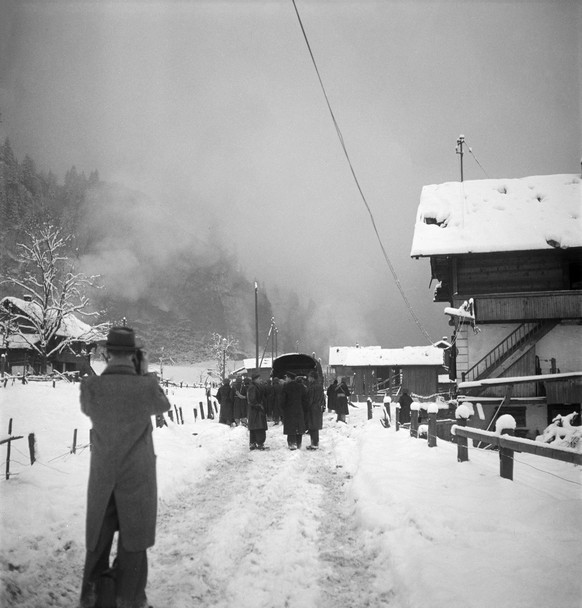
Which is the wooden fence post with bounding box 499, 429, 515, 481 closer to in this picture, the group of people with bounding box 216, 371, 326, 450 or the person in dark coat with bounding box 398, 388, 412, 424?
the group of people with bounding box 216, 371, 326, 450

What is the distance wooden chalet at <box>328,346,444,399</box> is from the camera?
43.8 meters

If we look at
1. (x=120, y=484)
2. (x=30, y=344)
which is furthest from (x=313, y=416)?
(x=30, y=344)

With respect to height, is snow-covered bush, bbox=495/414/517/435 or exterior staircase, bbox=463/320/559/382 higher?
exterior staircase, bbox=463/320/559/382

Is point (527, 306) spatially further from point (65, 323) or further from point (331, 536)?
point (65, 323)

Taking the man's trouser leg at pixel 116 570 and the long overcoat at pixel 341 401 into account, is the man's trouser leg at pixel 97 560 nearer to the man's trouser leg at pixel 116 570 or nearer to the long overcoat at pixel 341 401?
the man's trouser leg at pixel 116 570

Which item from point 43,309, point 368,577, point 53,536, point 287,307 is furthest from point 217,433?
point 287,307

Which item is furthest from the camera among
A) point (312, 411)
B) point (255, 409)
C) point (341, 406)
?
point (341, 406)

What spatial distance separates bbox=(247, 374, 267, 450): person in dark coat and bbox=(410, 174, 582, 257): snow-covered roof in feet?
30.9

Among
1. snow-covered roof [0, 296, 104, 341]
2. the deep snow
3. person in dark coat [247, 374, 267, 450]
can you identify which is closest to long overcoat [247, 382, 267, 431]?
person in dark coat [247, 374, 267, 450]

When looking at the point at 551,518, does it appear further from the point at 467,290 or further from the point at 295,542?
the point at 467,290

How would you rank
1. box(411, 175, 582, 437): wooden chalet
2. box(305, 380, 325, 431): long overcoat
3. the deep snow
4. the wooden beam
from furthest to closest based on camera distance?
box(411, 175, 582, 437): wooden chalet → box(305, 380, 325, 431): long overcoat → the wooden beam → the deep snow

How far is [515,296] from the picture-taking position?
54.5ft

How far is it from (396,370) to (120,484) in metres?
44.4

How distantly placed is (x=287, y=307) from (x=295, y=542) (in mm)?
186647
